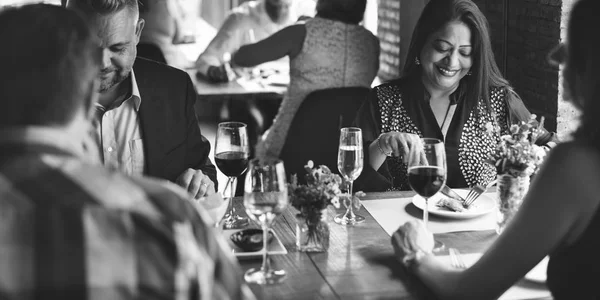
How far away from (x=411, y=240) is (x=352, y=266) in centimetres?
15

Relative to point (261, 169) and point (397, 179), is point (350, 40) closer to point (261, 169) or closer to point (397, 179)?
point (397, 179)

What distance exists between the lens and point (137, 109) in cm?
265

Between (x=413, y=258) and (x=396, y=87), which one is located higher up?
(x=396, y=87)


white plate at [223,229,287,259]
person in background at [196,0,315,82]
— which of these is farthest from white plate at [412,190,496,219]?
person in background at [196,0,315,82]

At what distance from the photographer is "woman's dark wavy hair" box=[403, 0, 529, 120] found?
9.25 feet

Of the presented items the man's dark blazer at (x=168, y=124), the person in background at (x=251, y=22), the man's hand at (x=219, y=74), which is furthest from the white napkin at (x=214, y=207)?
the person in background at (x=251, y=22)

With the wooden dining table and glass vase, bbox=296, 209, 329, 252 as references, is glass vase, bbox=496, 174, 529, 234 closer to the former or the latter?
the wooden dining table

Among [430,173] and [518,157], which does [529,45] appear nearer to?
[518,157]

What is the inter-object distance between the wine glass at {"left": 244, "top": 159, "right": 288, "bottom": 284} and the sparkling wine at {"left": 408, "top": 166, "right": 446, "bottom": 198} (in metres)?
0.38

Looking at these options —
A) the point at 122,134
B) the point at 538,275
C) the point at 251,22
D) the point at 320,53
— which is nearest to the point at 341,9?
the point at 320,53

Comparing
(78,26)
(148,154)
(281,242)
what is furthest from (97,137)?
(78,26)

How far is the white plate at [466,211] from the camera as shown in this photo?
7.01ft

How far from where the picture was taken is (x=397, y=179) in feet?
9.67

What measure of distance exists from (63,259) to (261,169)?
2.60 ft
